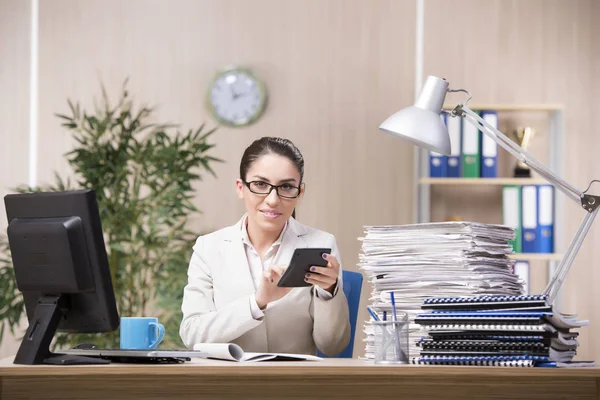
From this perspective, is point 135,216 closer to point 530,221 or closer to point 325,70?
point 325,70

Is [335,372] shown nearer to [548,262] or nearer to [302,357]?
[302,357]

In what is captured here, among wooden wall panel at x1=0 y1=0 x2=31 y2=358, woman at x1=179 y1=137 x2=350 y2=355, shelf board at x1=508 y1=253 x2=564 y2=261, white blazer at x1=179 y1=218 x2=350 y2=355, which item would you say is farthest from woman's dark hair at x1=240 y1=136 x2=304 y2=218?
wooden wall panel at x1=0 y1=0 x2=31 y2=358

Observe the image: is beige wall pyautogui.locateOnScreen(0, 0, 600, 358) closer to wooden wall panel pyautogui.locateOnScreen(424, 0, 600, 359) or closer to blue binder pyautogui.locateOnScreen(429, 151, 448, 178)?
wooden wall panel pyautogui.locateOnScreen(424, 0, 600, 359)

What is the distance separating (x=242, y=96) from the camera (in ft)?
16.3

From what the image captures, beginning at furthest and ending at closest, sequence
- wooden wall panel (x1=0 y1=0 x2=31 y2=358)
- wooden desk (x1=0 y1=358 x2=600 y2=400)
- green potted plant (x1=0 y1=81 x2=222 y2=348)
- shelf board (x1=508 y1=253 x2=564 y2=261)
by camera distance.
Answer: wooden wall panel (x1=0 y1=0 x2=31 y2=358) < shelf board (x1=508 y1=253 x2=564 y2=261) < green potted plant (x1=0 y1=81 x2=222 y2=348) < wooden desk (x1=0 y1=358 x2=600 y2=400)

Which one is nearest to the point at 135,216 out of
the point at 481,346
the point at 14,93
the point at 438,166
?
the point at 14,93

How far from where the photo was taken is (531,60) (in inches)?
195

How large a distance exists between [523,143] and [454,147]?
45cm

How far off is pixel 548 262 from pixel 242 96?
202 cm

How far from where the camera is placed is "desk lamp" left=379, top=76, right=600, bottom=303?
78.3 inches

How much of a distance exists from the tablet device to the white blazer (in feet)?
1.25

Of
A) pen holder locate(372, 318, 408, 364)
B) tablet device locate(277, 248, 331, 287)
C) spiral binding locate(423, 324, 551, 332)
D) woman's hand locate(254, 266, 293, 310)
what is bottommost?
pen holder locate(372, 318, 408, 364)

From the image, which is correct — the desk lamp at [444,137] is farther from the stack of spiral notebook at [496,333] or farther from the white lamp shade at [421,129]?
the stack of spiral notebook at [496,333]

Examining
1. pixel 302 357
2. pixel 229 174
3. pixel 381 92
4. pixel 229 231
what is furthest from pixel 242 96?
pixel 302 357
